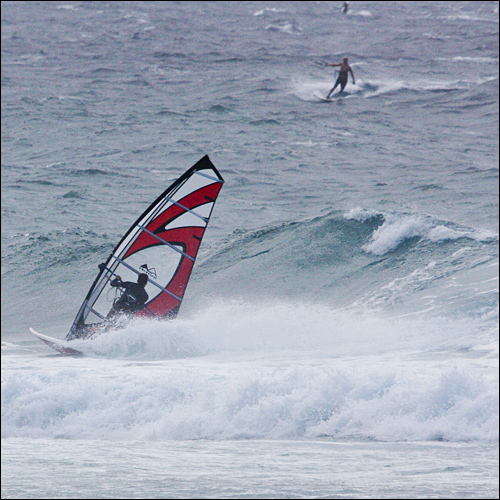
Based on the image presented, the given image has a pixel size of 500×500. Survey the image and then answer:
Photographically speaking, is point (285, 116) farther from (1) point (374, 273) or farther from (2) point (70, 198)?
(1) point (374, 273)

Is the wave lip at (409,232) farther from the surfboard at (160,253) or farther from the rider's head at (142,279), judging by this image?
the rider's head at (142,279)

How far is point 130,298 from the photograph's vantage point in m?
8.77

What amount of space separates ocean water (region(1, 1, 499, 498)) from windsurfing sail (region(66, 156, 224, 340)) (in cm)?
39

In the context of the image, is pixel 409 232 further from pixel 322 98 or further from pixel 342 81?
pixel 342 81

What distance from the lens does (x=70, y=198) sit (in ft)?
44.3

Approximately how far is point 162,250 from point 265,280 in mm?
2092

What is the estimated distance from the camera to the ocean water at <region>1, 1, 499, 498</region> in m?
5.90

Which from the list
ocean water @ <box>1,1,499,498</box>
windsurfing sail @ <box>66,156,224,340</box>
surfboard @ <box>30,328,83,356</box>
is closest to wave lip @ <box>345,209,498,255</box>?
ocean water @ <box>1,1,499,498</box>

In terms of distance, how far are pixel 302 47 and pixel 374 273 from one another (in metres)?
18.2

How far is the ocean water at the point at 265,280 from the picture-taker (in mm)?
5902

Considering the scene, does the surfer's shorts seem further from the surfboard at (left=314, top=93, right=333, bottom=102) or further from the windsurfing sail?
the windsurfing sail

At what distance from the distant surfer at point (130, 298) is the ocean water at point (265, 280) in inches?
12.1

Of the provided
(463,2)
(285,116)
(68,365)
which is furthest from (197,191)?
(463,2)

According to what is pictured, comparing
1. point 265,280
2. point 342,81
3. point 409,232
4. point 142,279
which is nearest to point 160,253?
point 142,279
